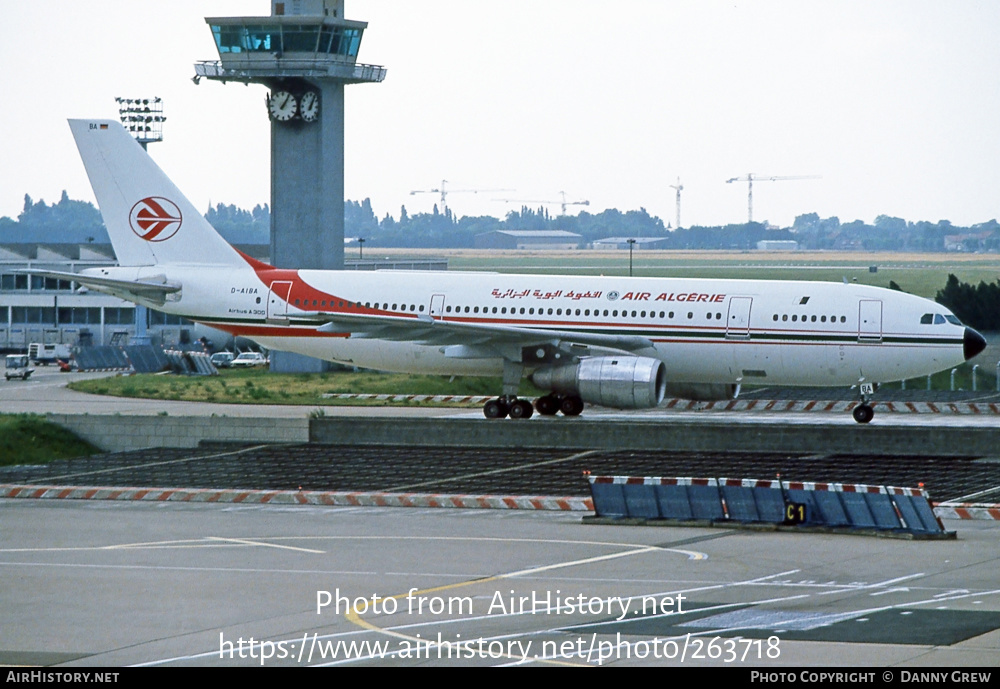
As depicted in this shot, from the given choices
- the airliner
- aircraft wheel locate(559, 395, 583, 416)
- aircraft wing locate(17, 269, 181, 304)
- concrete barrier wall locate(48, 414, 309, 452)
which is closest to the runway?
concrete barrier wall locate(48, 414, 309, 452)

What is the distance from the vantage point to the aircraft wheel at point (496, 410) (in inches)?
1602

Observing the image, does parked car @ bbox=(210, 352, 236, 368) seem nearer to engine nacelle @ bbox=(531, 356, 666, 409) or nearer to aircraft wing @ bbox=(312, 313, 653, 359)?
aircraft wing @ bbox=(312, 313, 653, 359)

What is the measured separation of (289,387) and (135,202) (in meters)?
10.3

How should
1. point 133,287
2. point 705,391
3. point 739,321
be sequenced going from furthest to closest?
point 133,287 → point 705,391 → point 739,321

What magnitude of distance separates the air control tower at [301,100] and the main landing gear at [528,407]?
23.4 m

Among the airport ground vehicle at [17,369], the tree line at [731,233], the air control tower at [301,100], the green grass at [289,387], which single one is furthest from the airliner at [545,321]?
the tree line at [731,233]

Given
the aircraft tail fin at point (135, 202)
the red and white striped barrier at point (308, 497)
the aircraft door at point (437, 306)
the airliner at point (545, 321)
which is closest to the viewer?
the red and white striped barrier at point (308, 497)

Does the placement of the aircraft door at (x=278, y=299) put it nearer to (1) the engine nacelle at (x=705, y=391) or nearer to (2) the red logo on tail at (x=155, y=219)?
(2) the red logo on tail at (x=155, y=219)

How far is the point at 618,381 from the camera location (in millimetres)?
37750

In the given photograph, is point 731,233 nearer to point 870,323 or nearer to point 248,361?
point 248,361

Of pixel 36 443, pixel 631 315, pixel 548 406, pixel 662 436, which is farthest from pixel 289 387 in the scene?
pixel 662 436

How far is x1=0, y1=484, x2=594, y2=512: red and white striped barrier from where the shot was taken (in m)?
28.6

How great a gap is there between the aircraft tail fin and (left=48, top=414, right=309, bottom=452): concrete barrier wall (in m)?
7.65

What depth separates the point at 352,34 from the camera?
64.6 meters
